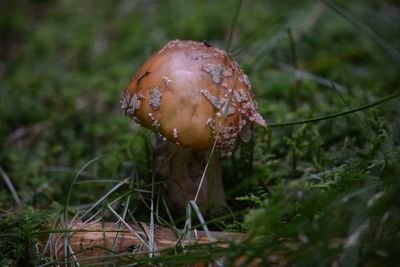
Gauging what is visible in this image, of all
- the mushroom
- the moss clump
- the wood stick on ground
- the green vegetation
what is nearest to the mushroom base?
the green vegetation

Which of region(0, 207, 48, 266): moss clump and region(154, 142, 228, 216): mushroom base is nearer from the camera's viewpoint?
region(0, 207, 48, 266): moss clump

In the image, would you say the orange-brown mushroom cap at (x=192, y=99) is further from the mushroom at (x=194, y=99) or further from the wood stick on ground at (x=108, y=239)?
the wood stick on ground at (x=108, y=239)

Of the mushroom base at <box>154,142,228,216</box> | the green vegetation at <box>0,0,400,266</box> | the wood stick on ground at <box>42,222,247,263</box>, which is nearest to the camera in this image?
the green vegetation at <box>0,0,400,266</box>

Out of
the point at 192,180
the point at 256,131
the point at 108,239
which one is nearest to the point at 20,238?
the point at 108,239

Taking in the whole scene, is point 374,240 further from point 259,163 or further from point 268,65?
point 268,65

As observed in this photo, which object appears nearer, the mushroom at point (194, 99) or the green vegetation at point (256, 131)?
the green vegetation at point (256, 131)

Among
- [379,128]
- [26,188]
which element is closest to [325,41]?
[379,128]

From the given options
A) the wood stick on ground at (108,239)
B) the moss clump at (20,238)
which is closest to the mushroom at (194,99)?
the wood stick on ground at (108,239)

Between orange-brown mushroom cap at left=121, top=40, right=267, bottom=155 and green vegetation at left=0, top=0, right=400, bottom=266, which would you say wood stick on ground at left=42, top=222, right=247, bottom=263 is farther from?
orange-brown mushroom cap at left=121, top=40, right=267, bottom=155
